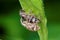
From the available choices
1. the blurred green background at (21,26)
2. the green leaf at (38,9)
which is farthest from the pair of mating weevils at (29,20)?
the blurred green background at (21,26)

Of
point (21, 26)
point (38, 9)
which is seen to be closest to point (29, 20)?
point (38, 9)

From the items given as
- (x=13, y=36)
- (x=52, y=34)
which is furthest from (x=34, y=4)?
(x=13, y=36)

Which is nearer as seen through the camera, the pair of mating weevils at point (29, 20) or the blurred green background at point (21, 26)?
the pair of mating weevils at point (29, 20)

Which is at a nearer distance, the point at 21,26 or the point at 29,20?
the point at 29,20

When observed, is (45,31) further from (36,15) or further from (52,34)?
(52,34)

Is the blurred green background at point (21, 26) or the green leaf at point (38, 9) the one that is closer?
the green leaf at point (38, 9)

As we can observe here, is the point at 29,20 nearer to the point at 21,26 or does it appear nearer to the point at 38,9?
the point at 38,9

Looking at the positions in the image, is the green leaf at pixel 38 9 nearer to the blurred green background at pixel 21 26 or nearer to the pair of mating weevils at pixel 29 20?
the pair of mating weevils at pixel 29 20

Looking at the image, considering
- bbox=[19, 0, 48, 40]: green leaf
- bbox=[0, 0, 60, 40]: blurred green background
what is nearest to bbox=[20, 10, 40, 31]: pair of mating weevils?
bbox=[19, 0, 48, 40]: green leaf
